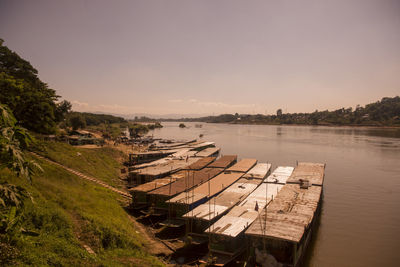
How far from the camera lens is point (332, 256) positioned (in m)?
20.5

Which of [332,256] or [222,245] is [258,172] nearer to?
[332,256]

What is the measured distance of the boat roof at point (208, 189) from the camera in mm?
23266

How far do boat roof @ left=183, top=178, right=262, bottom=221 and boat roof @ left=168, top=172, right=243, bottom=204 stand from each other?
77 centimetres

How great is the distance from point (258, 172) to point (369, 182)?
64.4 feet

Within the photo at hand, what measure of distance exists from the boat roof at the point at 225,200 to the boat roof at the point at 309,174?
462 cm

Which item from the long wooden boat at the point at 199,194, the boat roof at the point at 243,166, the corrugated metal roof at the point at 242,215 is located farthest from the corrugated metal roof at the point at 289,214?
the boat roof at the point at 243,166

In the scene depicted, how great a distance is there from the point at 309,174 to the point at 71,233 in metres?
29.2

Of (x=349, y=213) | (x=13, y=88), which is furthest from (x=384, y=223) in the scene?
(x=13, y=88)

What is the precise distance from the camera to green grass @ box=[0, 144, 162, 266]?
1100 centimetres

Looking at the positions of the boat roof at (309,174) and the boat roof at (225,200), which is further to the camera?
the boat roof at (309,174)

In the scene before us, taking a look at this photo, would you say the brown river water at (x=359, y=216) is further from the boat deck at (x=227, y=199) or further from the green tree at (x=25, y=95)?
the green tree at (x=25, y=95)

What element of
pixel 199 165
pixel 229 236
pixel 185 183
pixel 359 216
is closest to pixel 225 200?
pixel 185 183

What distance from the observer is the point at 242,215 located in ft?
66.6

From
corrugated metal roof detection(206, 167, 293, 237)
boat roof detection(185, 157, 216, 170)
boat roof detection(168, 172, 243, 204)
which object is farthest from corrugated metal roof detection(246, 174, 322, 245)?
boat roof detection(185, 157, 216, 170)
